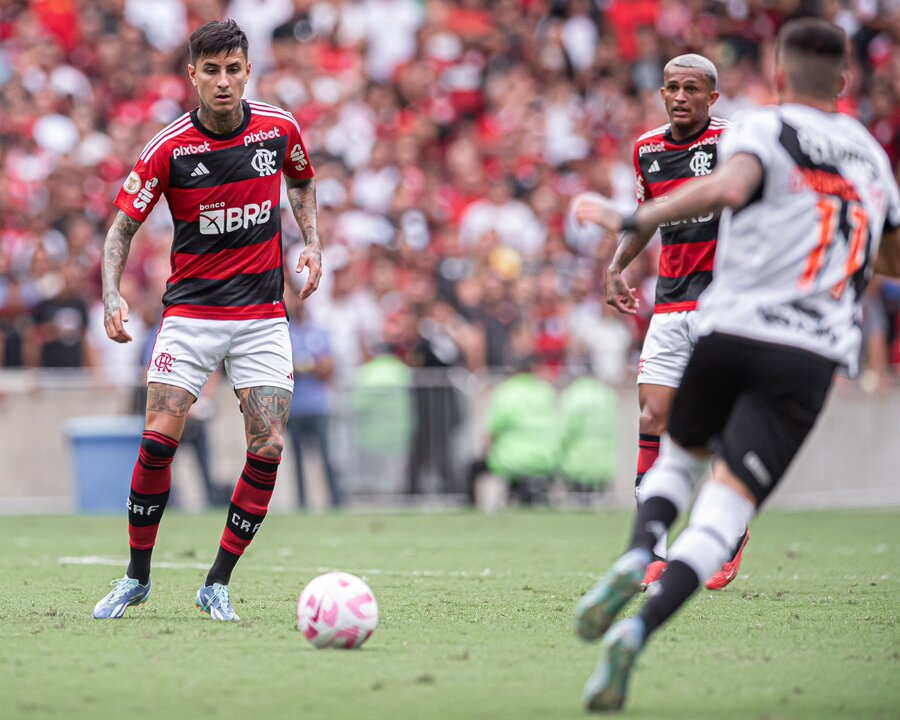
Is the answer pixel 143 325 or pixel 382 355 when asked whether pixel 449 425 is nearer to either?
pixel 382 355

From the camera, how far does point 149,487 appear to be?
7516 millimetres

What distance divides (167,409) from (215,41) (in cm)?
182

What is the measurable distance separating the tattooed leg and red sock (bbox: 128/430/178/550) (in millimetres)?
38

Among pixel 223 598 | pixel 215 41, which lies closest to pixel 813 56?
pixel 215 41

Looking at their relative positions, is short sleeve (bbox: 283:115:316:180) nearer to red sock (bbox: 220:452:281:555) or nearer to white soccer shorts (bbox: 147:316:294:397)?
white soccer shorts (bbox: 147:316:294:397)

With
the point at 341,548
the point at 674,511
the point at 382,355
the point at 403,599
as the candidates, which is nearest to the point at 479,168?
the point at 382,355

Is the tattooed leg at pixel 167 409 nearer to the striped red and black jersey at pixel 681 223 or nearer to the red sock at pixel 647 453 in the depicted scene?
the red sock at pixel 647 453

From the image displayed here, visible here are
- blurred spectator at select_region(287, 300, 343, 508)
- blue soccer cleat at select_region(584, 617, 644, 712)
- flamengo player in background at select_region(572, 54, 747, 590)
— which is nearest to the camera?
blue soccer cleat at select_region(584, 617, 644, 712)

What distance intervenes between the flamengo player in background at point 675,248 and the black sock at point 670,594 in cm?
343

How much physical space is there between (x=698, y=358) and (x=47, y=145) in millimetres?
15651

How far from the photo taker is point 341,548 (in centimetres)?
1210

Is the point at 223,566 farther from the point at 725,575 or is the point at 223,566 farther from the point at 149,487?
the point at 725,575

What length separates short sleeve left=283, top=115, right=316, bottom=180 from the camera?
25.6 ft

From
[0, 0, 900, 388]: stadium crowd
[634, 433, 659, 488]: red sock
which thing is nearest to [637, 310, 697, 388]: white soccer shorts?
[634, 433, 659, 488]: red sock
